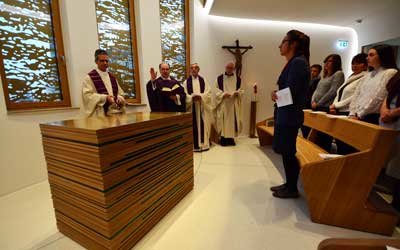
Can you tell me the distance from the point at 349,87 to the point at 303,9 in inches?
83.2

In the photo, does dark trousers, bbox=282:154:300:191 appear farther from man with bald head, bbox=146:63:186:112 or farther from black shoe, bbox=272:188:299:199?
man with bald head, bbox=146:63:186:112

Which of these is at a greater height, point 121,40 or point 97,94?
point 121,40

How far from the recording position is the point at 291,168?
6.07 ft

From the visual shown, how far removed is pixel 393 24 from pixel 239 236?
186 inches

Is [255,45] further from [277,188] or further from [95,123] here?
[95,123]

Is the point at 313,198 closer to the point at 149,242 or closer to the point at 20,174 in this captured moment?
the point at 149,242

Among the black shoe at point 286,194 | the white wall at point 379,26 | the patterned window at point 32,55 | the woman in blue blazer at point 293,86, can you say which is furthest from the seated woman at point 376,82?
the patterned window at point 32,55

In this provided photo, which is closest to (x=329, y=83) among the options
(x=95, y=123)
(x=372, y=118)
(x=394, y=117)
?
(x=372, y=118)

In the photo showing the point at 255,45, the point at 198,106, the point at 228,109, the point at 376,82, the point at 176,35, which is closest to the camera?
the point at 376,82

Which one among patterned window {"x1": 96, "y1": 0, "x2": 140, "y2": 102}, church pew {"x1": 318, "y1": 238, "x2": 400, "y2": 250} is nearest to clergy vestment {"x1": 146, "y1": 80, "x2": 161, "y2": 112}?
patterned window {"x1": 96, "y1": 0, "x2": 140, "y2": 102}

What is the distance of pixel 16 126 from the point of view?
2.06 metres

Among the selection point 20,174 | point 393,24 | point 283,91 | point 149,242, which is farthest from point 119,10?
point 393,24

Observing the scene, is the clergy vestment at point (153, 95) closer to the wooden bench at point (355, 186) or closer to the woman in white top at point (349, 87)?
the wooden bench at point (355, 186)

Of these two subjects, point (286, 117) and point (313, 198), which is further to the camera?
point (286, 117)
